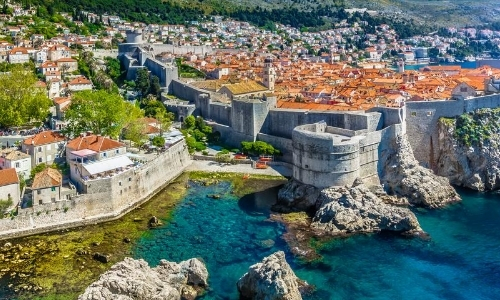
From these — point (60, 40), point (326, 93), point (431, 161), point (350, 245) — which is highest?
point (60, 40)

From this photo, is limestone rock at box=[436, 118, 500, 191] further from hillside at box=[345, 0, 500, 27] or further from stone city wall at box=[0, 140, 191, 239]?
hillside at box=[345, 0, 500, 27]

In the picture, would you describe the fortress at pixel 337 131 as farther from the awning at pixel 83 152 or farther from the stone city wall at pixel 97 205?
the awning at pixel 83 152

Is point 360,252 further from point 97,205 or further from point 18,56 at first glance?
point 18,56

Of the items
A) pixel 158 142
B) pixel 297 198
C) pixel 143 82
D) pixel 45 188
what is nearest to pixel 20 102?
pixel 158 142

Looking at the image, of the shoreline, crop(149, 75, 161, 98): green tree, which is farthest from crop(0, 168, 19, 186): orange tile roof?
crop(149, 75, 161, 98): green tree

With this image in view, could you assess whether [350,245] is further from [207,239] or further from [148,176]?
[148,176]

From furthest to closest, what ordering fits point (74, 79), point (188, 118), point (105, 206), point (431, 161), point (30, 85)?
point (74, 79), point (188, 118), point (30, 85), point (431, 161), point (105, 206)

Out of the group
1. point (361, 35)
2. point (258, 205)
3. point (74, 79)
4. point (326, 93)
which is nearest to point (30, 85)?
point (74, 79)
